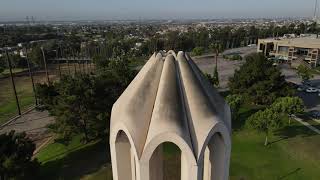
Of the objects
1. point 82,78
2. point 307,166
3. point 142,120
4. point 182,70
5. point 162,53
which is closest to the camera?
point 142,120

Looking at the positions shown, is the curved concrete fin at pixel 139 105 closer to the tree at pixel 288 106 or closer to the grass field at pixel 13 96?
the tree at pixel 288 106

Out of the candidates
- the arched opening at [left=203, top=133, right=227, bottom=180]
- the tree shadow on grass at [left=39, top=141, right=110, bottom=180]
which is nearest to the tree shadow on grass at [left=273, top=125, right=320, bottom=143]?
the tree shadow on grass at [left=39, top=141, right=110, bottom=180]

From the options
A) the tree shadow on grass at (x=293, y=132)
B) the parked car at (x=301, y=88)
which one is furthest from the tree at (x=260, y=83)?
the parked car at (x=301, y=88)

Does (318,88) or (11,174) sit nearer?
(11,174)

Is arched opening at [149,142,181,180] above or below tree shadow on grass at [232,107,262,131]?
above

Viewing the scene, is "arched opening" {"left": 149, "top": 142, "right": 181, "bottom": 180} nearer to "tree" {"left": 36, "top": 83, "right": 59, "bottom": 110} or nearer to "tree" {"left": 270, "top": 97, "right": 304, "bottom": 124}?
"tree" {"left": 270, "top": 97, "right": 304, "bottom": 124}

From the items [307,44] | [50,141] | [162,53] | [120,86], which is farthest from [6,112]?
[307,44]

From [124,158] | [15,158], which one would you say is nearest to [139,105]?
[124,158]

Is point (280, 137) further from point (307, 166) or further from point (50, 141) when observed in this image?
point (50, 141)
